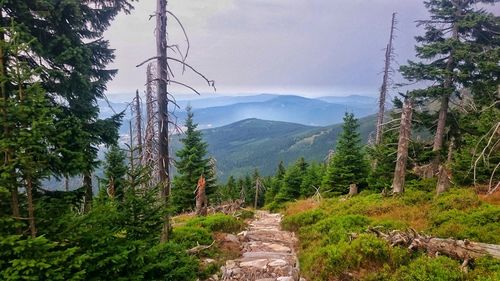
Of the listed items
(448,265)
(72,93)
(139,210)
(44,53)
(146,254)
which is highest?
(44,53)

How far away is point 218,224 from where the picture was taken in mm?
14641

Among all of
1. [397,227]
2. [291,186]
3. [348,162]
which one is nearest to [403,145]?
[397,227]

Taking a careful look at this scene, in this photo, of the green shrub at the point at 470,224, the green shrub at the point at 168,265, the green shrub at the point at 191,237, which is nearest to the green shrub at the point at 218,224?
the green shrub at the point at 191,237

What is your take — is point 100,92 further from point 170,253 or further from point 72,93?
point 170,253

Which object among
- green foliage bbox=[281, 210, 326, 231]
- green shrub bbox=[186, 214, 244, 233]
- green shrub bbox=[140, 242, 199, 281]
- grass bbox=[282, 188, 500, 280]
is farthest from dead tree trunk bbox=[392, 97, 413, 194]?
green shrub bbox=[140, 242, 199, 281]

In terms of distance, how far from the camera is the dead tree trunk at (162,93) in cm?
995

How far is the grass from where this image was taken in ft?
23.9

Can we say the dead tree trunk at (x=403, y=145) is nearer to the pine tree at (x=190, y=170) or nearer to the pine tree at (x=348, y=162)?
the pine tree at (x=348, y=162)

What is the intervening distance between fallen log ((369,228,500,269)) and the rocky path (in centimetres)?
297

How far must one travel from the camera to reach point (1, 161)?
201 inches

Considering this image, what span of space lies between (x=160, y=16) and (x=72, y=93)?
153 inches

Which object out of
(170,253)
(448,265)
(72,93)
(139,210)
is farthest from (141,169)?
(448,265)

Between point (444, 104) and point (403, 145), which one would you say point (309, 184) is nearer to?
point (444, 104)

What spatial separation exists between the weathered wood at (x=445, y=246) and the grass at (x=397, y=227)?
1.04 ft
